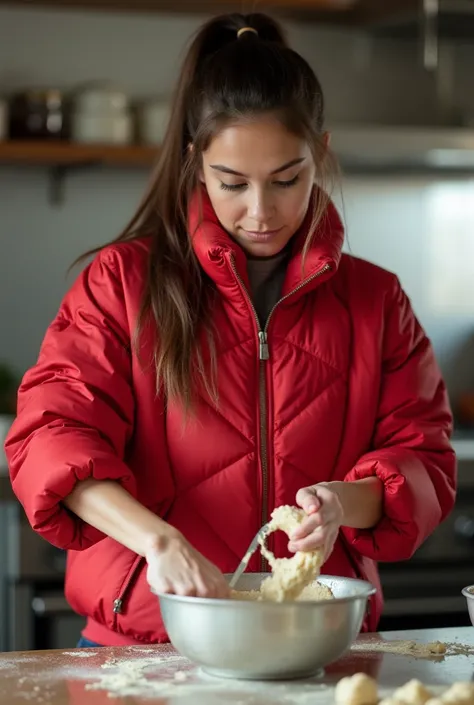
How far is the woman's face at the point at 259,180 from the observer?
153 cm

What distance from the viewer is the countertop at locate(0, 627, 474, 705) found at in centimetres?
121

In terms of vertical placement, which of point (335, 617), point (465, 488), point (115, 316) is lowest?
point (465, 488)

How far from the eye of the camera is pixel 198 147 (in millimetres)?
1600

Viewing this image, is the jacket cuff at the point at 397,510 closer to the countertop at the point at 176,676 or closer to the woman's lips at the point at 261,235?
the countertop at the point at 176,676

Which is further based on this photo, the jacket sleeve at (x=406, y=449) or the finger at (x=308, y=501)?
the jacket sleeve at (x=406, y=449)

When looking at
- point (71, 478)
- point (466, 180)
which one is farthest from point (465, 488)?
point (71, 478)

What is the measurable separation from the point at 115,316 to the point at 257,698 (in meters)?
0.57

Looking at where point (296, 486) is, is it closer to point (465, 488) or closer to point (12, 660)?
point (12, 660)

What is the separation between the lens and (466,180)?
3377mm

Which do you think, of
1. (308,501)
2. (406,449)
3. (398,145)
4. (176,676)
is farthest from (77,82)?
(176,676)

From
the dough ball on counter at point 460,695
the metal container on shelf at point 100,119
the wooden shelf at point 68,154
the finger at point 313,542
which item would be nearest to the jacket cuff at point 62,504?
the finger at point 313,542

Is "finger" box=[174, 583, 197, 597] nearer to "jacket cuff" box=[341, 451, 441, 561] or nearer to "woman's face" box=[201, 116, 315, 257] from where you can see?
"jacket cuff" box=[341, 451, 441, 561]

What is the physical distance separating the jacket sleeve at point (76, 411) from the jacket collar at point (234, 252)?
0.41 feet

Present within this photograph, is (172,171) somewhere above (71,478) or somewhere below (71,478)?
above
